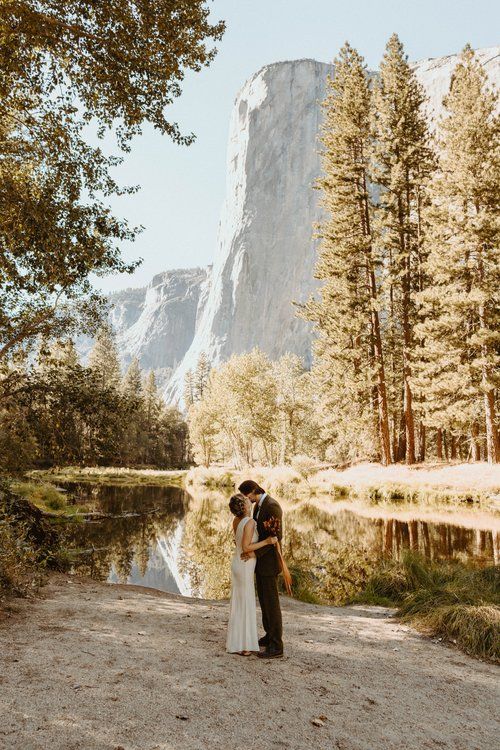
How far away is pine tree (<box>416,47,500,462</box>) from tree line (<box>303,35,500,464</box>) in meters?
0.06

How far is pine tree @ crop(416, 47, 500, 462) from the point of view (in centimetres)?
2227

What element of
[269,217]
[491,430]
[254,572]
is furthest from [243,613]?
[269,217]

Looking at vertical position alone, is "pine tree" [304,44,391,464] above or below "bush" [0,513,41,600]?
above

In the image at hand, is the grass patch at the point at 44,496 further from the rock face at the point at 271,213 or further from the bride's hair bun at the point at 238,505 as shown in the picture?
the rock face at the point at 271,213

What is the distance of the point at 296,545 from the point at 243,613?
8.66m

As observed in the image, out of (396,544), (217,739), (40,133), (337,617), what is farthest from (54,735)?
(396,544)

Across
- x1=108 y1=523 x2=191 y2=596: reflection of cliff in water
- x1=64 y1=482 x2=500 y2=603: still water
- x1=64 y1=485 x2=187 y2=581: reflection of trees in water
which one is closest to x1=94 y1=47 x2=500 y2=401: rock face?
x1=64 y1=485 x2=187 y2=581: reflection of trees in water

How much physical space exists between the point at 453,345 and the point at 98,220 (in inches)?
791

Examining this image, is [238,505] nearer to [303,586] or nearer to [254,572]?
[254,572]

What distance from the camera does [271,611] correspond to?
5.03 m

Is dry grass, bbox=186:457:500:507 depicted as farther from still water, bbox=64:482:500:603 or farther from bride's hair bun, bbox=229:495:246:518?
bride's hair bun, bbox=229:495:246:518

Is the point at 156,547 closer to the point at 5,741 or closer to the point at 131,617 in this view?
the point at 131,617

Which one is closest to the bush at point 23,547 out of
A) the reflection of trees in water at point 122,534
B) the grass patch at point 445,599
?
the reflection of trees in water at point 122,534

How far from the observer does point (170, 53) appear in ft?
21.5
